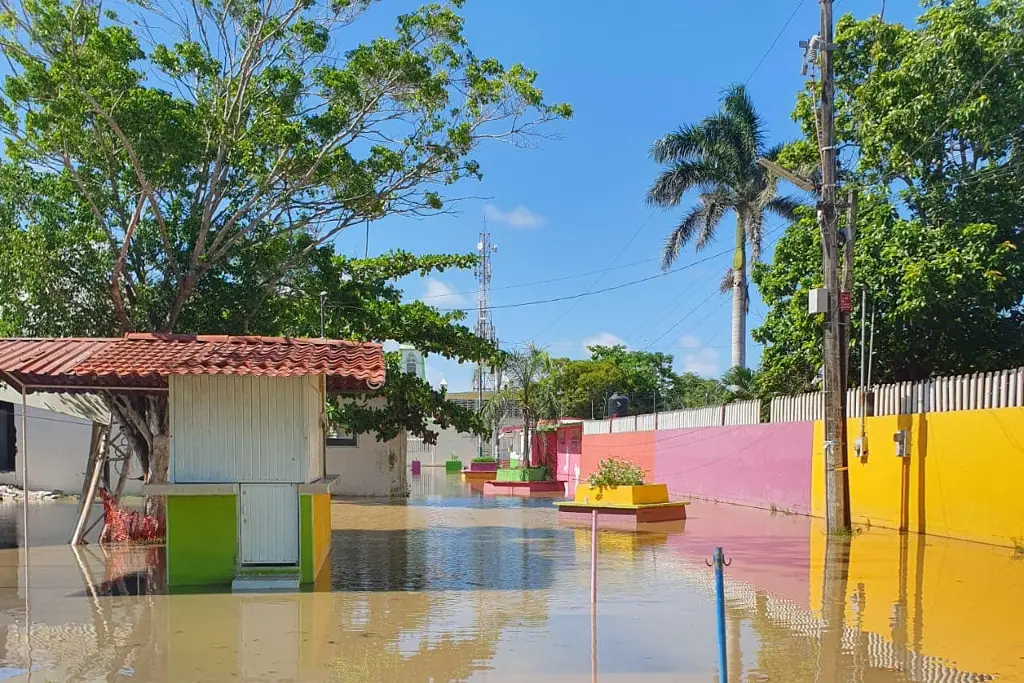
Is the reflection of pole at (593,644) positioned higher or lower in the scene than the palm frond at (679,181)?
lower

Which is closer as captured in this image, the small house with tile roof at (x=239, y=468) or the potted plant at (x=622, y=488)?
the small house with tile roof at (x=239, y=468)

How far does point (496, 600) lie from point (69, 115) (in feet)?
32.1

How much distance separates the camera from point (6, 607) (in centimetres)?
987

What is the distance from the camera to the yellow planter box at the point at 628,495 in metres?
18.1

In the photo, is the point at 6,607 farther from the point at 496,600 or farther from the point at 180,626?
the point at 496,600

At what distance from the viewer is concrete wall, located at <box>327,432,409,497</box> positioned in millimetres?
27141

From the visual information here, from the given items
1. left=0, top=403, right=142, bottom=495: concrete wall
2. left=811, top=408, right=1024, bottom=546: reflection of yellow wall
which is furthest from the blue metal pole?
left=0, top=403, right=142, bottom=495: concrete wall

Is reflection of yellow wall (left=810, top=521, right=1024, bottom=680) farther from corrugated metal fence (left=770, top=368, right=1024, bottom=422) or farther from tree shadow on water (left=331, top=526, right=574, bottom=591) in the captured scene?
tree shadow on water (left=331, top=526, right=574, bottom=591)

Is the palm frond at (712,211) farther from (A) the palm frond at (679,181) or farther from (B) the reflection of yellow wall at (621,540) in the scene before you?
(B) the reflection of yellow wall at (621,540)

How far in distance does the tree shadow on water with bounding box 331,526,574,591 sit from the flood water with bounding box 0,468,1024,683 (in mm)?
63

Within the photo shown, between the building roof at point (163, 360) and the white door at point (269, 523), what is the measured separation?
4.84 ft

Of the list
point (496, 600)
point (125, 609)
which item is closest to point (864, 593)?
point (496, 600)

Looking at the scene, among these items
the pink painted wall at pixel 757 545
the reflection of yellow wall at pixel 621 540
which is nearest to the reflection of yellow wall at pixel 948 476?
the pink painted wall at pixel 757 545

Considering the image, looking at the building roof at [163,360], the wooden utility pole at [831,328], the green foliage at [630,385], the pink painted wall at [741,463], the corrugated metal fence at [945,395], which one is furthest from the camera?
the green foliage at [630,385]
